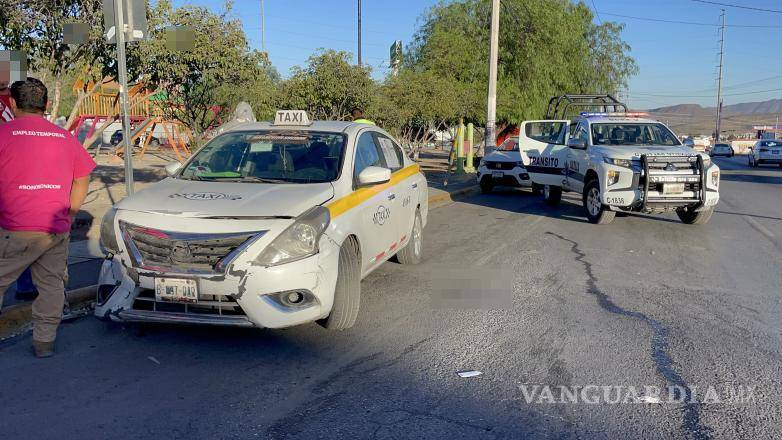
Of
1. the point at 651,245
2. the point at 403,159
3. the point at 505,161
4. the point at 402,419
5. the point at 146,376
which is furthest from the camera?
the point at 505,161

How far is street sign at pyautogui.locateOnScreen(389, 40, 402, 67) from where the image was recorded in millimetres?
25906

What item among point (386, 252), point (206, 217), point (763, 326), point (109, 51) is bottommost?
point (763, 326)

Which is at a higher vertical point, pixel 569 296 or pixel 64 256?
pixel 64 256

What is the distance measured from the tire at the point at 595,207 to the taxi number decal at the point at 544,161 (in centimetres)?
185

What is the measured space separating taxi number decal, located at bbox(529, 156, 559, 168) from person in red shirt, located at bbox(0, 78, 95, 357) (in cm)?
1079

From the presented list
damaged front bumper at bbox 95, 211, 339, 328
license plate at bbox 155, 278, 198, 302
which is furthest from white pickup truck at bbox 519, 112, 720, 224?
license plate at bbox 155, 278, 198, 302

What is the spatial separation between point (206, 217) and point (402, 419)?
6.58ft

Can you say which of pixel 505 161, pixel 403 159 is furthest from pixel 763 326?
pixel 505 161

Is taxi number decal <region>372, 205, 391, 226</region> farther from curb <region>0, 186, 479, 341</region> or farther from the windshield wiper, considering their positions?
curb <region>0, 186, 479, 341</region>

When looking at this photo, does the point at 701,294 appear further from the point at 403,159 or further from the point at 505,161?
the point at 505,161

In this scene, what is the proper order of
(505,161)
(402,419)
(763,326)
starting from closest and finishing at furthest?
1. (402,419)
2. (763,326)
3. (505,161)

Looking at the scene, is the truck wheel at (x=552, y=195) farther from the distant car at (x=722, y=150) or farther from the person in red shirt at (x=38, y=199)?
the distant car at (x=722, y=150)

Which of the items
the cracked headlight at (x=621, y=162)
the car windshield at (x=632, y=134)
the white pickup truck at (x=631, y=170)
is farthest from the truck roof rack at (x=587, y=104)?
the cracked headlight at (x=621, y=162)

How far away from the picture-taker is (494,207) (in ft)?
49.5
